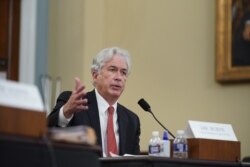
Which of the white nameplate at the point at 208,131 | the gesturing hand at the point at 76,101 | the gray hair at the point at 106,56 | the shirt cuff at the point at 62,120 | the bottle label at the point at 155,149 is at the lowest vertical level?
the bottle label at the point at 155,149

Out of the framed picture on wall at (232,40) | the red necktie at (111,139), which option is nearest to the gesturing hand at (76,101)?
the red necktie at (111,139)

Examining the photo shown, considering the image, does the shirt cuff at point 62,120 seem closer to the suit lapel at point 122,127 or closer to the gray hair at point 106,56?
the suit lapel at point 122,127

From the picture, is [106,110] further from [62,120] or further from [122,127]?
[62,120]

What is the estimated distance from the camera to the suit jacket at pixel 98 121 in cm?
425

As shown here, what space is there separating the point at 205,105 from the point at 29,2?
7.01 feet

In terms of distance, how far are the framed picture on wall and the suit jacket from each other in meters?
1.75

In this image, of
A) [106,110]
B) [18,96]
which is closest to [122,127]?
[106,110]

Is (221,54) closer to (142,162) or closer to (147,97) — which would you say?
(147,97)

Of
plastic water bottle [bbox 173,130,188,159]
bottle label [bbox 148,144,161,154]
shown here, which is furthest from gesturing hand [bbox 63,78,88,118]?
plastic water bottle [bbox 173,130,188,159]

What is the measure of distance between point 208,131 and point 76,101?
830 mm

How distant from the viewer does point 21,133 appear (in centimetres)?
243

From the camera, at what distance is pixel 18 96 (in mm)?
2459

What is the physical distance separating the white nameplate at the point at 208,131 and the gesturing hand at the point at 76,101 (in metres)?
0.65

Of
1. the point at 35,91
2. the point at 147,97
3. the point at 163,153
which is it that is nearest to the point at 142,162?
the point at 163,153
